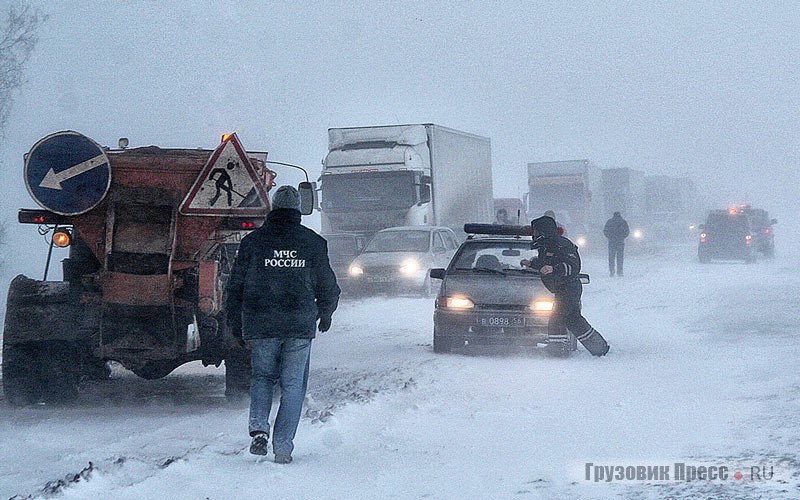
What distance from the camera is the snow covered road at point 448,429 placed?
20.4 ft

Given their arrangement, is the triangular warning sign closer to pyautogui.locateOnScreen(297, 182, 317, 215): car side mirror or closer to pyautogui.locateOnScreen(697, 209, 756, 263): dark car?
pyautogui.locateOnScreen(297, 182, 317, 215): car side mirror

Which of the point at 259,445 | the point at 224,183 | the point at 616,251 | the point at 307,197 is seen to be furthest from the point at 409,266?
the point at 259,445

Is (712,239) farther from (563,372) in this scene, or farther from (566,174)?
(563,372)

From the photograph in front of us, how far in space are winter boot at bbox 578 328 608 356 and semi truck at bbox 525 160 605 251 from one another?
29331 mm

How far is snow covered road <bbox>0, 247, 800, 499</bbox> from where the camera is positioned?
6.21 meters

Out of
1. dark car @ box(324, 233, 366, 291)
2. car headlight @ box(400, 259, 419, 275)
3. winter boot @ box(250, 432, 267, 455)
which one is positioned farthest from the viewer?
dark car @ box(324, 233, 366, 291)

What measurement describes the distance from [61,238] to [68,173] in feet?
2.05

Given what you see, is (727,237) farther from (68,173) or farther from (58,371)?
(68,173)

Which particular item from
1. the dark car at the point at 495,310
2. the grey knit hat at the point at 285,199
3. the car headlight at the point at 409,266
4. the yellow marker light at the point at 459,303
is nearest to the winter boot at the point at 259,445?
the grey knit hat at the point at 285,199

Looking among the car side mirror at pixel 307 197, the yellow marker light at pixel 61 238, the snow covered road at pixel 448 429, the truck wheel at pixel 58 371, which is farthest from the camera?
the car side mirror at pixel 307 197

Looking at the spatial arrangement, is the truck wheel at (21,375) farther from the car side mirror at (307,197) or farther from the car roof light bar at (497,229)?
the car roof light bar at (497,229)

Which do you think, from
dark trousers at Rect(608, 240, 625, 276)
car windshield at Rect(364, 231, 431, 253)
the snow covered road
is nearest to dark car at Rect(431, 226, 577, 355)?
the snow covered road

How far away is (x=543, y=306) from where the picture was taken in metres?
12.8

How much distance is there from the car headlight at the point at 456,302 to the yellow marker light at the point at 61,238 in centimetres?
518
